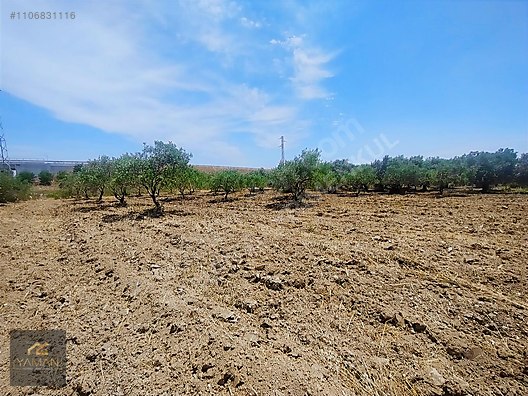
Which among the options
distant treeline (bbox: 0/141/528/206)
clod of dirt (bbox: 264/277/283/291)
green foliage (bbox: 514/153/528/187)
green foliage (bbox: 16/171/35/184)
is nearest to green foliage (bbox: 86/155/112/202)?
distant treeline (bbox: 0/141/528/206)

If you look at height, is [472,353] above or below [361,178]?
below

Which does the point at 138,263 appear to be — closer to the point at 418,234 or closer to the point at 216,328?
the point at 216,328

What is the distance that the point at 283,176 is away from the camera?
69.5 feet

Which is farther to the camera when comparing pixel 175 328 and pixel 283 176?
pixel 283 176

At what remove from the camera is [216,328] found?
175 inches

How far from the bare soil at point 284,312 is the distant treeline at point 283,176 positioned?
803 cm

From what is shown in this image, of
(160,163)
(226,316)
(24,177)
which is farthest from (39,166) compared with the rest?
(226,316)

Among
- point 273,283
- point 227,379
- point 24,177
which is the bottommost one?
point 227,379

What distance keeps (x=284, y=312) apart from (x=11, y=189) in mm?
28914

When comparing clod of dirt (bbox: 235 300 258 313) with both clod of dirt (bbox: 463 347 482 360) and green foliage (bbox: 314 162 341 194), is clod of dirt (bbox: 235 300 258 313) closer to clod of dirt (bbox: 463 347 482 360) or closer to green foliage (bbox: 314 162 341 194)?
clod of dirt (bbox: 463 347 482 360)

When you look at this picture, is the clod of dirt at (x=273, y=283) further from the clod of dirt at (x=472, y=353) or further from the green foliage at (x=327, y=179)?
the green foliage at (x=327, y=179)

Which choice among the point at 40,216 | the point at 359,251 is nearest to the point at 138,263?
the point at 359,251

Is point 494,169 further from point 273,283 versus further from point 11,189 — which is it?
point 11,189

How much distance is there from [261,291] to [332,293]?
1388 millimetres
